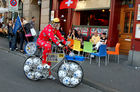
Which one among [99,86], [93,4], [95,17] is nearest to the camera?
[99,86]

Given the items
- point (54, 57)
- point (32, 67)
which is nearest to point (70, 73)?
point (54, 57)

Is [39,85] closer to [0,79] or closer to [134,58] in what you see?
[0,79]

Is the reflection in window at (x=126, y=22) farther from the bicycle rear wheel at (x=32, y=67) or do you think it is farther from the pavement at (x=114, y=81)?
the bicycle rear wheel at (x=32, y=67)

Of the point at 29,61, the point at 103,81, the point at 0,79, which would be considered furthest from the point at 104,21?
the point at 0,79

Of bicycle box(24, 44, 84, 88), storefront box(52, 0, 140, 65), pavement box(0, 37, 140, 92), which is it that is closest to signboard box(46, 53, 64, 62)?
bicycle box(24, 44, 84, 88)

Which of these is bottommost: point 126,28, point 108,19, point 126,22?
point 126,28

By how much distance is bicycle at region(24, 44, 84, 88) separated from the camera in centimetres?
472

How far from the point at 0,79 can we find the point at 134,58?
560cm

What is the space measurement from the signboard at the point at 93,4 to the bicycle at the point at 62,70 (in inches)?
238

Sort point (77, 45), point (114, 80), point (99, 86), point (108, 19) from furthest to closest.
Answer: point (108, 19) → point (77, 45) → point (114, 80) → point (99, 86)

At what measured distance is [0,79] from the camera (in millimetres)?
5191

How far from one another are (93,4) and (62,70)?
709 cm

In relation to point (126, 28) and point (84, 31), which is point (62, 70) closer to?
point (126, 28)

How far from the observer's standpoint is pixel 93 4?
10.9 meters
